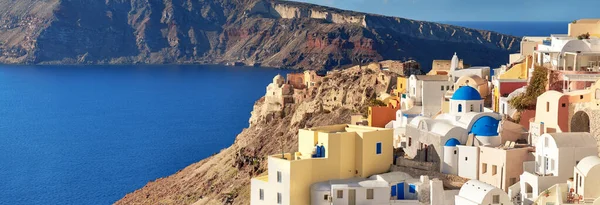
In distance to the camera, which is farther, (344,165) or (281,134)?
(281,134)

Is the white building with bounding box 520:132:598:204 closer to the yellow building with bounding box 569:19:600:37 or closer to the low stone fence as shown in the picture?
the low stone fence

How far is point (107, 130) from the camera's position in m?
105

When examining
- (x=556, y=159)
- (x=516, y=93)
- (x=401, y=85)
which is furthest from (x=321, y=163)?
(x=401, y=85)

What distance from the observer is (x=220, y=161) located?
57.9m

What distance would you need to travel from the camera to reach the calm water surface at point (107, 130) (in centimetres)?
Answer: 7156

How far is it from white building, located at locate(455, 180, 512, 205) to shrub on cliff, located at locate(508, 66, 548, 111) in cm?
781

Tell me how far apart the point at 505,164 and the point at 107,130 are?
7725 centimetres

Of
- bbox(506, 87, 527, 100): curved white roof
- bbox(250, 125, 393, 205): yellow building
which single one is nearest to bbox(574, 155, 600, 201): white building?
bbox(250, 125, 393, 205): yellow building

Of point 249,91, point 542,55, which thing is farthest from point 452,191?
point 249,91

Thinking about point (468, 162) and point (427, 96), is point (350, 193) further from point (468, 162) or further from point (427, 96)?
point (427, 96)

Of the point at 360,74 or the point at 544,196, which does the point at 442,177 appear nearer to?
the point at 544,196

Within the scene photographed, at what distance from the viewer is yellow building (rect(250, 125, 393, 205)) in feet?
101

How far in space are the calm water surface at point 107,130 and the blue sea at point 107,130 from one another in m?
0.09

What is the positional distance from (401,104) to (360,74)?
12263 millimetres
